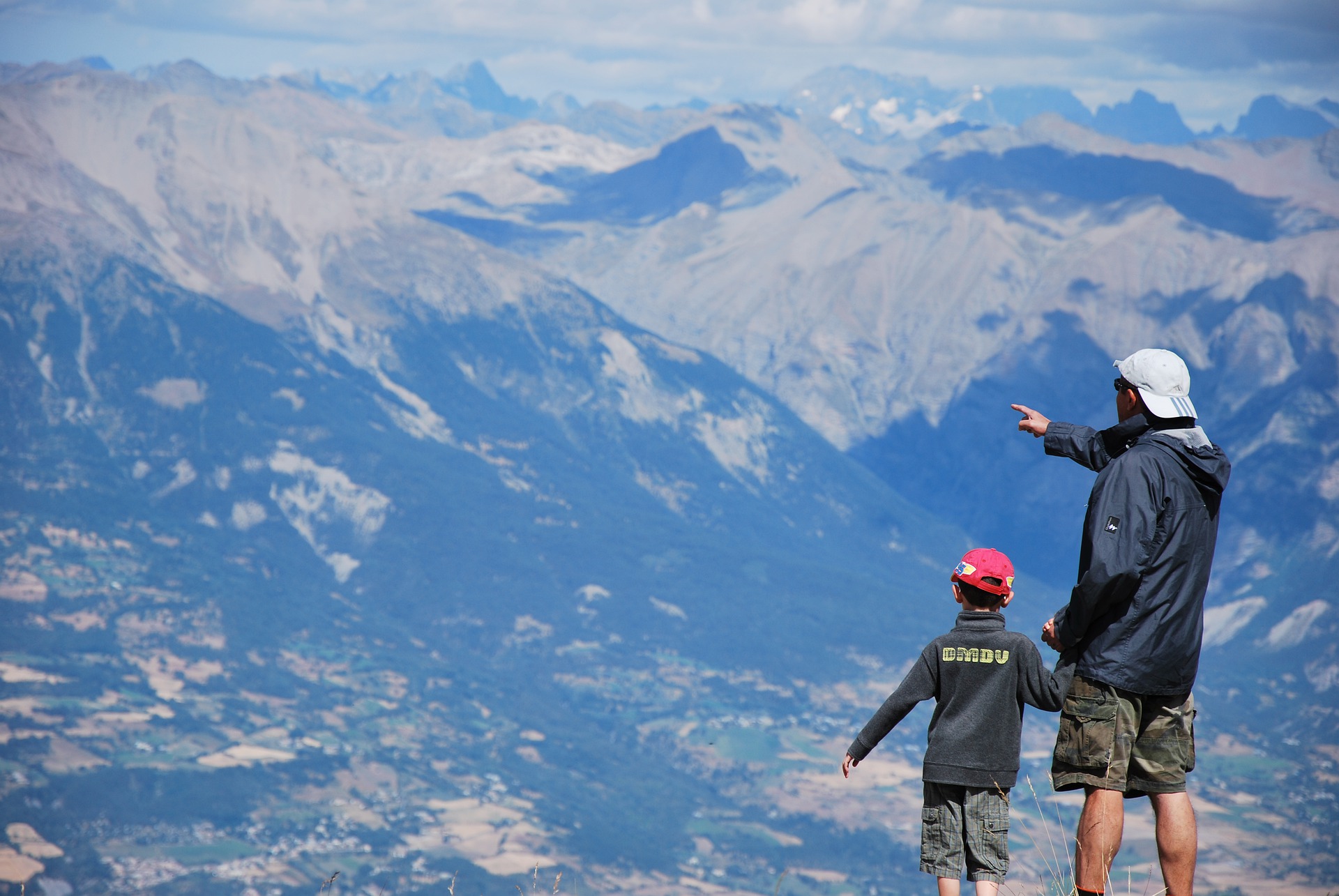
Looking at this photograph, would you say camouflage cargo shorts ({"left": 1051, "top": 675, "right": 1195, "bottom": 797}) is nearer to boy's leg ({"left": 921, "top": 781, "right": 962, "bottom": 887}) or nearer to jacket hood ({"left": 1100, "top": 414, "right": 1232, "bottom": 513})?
boy's leg ({"left": 921, "top": 781, "right": 962, "bottom": 887})

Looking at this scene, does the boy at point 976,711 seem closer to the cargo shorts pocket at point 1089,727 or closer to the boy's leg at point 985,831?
the boy's leg at point 985,831

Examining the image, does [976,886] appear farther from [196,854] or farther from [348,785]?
[348,785]

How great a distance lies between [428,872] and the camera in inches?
6531

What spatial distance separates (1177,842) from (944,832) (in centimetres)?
182

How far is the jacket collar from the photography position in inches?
417

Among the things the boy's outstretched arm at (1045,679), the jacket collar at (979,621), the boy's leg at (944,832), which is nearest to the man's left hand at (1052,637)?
the boy's outstretched arm at (1045,679)

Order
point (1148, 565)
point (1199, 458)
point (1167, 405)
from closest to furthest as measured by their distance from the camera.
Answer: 1. point (1148, 565)
2. point (1199, 458)
3. point (1167, 405)

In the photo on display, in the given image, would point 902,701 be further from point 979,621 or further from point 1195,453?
point 1195,453

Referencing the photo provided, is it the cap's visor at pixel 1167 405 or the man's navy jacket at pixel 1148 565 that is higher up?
the cap's visor at pixel 1167 405

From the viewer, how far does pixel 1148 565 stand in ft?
32.5

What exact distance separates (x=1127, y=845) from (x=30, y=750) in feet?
511

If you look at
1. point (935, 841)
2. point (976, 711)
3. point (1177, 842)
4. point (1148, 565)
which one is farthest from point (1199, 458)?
point (935, 841)

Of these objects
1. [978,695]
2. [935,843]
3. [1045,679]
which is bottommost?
[935,843]

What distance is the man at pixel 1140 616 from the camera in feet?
32.4
